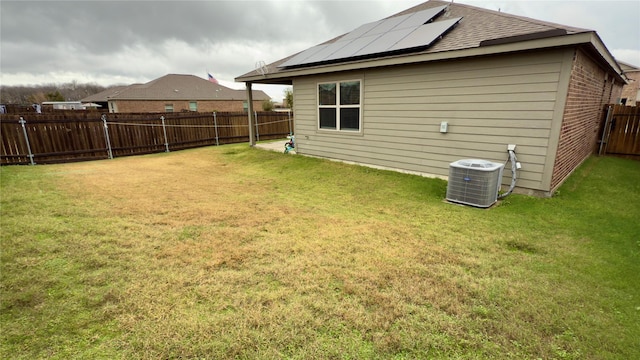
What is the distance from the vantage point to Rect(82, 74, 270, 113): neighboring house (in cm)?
2953

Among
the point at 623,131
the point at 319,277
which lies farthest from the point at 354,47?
the point at 623,131

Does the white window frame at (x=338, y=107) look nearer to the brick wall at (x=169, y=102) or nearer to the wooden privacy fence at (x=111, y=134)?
the wooden privacy fence at (x=111, y=134)

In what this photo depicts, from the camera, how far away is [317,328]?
211 centimetres

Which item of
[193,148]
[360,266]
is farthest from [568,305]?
[193,148]

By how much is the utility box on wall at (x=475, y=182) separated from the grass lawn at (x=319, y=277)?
24 cm

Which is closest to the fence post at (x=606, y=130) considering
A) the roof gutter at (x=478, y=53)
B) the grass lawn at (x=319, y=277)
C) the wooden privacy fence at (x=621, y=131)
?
the wooden privacy fence at (x=621, y=131)

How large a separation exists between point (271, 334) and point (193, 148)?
13168 millimetres

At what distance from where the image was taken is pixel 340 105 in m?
8.04

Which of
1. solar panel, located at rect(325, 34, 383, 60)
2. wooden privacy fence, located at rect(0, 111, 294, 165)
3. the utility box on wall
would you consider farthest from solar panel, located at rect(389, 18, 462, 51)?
wooden privacy fence, located at rect(0, 111, 294, 165)

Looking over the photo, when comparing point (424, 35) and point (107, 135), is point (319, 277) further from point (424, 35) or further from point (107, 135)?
point (107, 135)

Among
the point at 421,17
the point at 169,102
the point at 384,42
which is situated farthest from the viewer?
the point at 169,102

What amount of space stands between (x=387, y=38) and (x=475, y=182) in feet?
14.8

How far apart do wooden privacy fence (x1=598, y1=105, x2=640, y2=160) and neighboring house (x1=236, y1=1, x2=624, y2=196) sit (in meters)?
0.83

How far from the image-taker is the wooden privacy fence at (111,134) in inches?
357
